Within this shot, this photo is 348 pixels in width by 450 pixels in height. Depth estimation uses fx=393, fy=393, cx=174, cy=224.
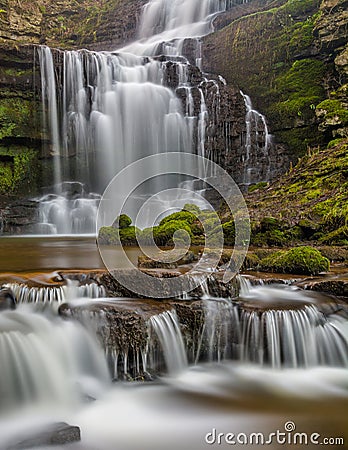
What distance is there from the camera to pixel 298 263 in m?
6.72

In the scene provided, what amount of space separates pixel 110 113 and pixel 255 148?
682 cm

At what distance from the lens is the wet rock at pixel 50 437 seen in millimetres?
3203

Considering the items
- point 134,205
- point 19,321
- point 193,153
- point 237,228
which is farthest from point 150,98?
point 19,321

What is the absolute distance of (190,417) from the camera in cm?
385

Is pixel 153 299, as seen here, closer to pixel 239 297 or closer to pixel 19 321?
pixel 239 297

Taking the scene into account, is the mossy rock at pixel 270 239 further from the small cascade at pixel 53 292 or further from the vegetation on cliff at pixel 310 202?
the small cascade at pixel 53 292

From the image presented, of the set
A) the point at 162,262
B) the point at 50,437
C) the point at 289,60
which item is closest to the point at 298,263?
the point at 162,262

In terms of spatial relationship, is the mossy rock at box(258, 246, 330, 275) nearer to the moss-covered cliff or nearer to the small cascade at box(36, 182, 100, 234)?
the small cascade at box(36, 182, 100, 234)

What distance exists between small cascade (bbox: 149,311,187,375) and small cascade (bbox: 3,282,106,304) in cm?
99

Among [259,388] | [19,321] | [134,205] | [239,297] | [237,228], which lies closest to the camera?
[259,388]

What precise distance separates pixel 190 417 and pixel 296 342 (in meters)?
1.78

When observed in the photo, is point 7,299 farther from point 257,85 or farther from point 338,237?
point 257,85

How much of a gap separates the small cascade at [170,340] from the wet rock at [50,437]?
145 cm

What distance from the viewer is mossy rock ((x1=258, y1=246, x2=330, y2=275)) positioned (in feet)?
21.7
